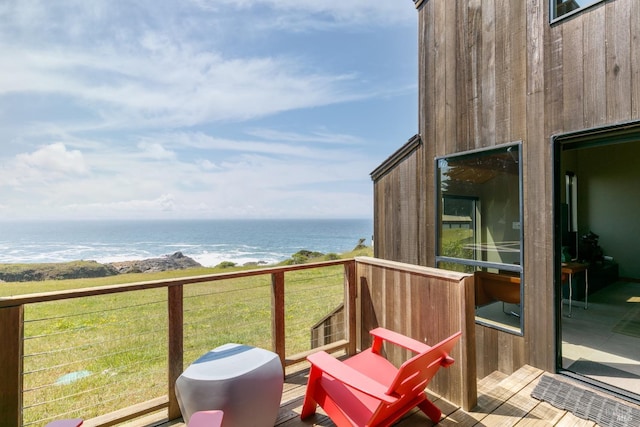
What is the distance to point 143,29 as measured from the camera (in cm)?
899

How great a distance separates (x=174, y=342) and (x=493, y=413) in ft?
7.59

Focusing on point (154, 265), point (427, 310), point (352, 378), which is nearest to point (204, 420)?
point (352, 378)

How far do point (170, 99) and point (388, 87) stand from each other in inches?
612

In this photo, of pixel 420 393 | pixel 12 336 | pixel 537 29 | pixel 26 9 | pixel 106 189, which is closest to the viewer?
pixel 12 336

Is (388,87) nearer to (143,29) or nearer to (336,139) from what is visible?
(143,29)

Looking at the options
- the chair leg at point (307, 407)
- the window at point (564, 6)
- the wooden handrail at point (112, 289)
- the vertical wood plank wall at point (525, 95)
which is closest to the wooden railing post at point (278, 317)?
the wooden handrail at point (112, 289)

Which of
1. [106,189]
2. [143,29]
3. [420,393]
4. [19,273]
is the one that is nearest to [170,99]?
[143,29]

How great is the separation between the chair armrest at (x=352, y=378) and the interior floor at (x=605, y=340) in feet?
7.19

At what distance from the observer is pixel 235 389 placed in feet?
5.53

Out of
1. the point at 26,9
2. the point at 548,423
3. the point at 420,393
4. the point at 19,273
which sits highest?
the point at 26,9

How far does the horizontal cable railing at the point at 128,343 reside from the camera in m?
1.74

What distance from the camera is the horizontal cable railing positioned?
1.74m

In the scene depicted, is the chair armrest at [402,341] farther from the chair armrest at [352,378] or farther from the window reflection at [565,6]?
the window reflection at [565,6]

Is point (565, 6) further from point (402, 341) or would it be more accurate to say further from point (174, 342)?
point (174, 342)
